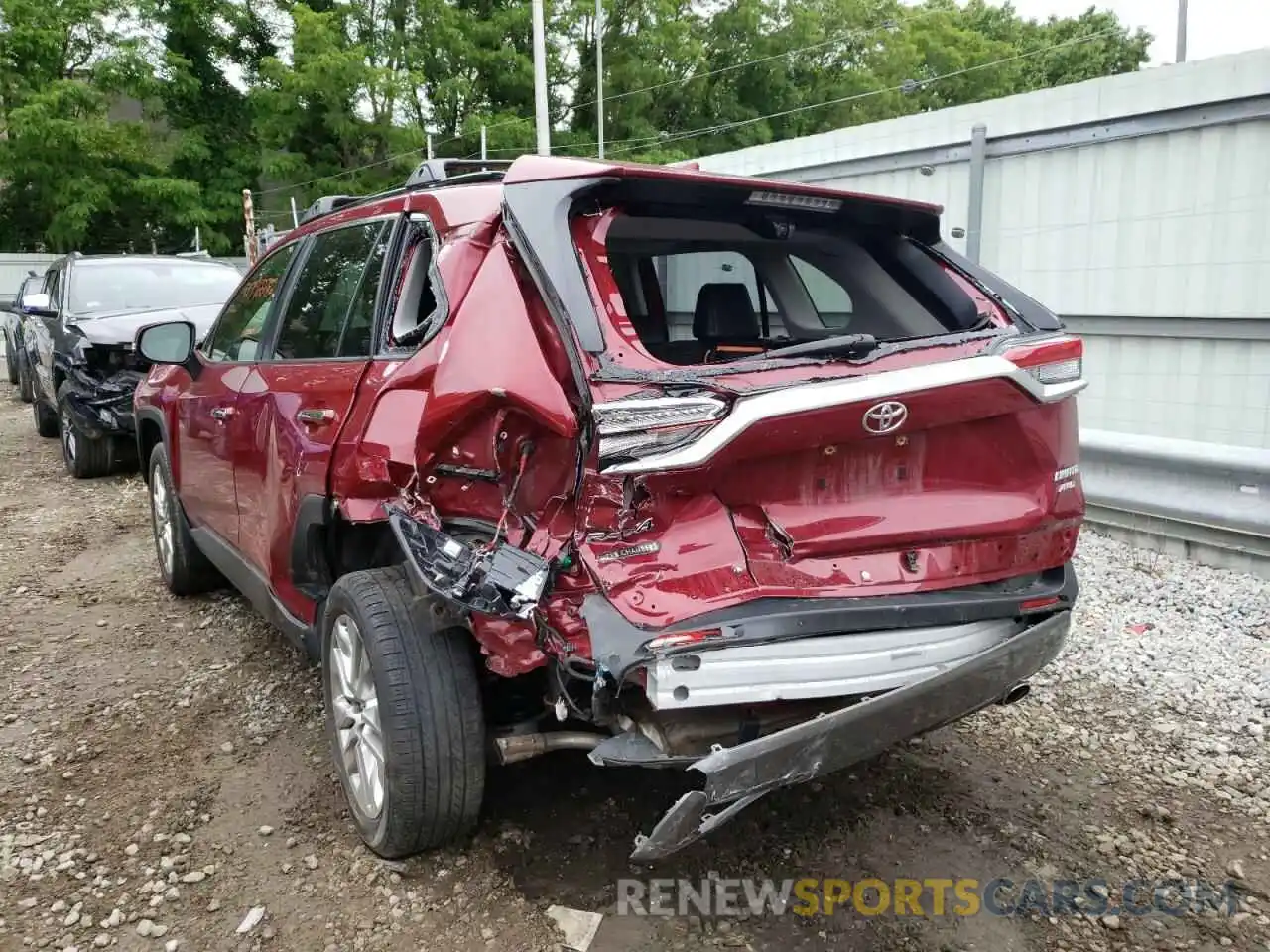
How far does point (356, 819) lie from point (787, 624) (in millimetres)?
1535

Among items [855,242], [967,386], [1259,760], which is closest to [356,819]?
[967,386]

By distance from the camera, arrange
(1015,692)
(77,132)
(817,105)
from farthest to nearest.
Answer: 1. (817,105)
2. (77,132)
3. (1015,692)

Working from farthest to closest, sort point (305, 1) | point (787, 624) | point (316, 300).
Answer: point (305, 1) < point (316, 300) < point (787, 624)

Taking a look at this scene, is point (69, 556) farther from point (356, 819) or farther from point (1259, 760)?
point (1259, 760)

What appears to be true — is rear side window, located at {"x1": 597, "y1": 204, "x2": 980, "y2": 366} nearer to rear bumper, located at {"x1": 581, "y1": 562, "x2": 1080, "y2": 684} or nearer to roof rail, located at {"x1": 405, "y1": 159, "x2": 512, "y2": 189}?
roof rail, located at {"x1": 405, "y1": 159, "x2": 512, "y2": 189}

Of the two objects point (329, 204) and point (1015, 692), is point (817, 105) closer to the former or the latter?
point (329, 204)

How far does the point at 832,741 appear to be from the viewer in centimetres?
210

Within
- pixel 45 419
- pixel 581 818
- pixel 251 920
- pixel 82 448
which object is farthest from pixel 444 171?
pixel 45 419

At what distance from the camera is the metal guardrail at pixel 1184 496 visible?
4.56 m

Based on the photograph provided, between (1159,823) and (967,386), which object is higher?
(967,386)

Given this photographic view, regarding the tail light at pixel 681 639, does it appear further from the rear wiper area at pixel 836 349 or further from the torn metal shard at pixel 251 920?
the torn metal shard at pixel 251 920

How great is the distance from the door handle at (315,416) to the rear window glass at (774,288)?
98 cm

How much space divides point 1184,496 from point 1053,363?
2991 mm

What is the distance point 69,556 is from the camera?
5.93 m
